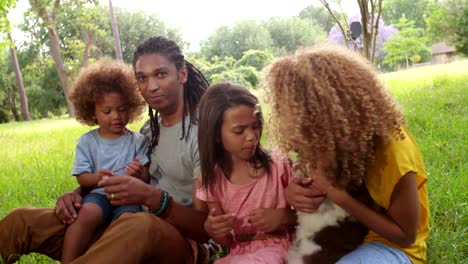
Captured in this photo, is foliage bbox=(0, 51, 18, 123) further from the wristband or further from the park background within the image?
the wristband

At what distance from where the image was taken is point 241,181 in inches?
80.7

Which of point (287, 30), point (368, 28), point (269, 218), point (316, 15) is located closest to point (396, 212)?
point (269, 218)

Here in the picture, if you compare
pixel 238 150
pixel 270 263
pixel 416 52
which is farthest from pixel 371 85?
pixel 416 52

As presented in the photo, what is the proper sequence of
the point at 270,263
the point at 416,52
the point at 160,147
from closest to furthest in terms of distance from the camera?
the point at 270,263 → the point at 160,147 → the point at 416,52

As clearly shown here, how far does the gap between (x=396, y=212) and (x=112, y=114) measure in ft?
5.29

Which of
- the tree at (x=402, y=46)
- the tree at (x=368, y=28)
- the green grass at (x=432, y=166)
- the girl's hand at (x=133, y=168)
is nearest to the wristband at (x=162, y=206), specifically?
the girl's hand at (x=133, y=168)

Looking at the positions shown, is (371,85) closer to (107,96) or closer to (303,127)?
(303,127)

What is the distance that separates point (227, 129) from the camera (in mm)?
1956

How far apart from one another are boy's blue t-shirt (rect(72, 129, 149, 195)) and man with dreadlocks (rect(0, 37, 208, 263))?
9 cm

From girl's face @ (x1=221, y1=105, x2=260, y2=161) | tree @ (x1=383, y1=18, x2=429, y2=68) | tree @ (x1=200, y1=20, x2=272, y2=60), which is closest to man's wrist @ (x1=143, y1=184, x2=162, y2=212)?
girl's face @ (x1=221, y1=105, x2=260, y2=161)

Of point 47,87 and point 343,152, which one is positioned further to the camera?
point 47,87

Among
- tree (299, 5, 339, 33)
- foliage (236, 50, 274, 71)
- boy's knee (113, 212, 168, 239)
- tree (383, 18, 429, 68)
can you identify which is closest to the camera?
boy's knee (113, 212, 168, 239)

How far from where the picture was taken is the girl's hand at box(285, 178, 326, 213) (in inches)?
67.0

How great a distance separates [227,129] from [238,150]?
0.33 feet
